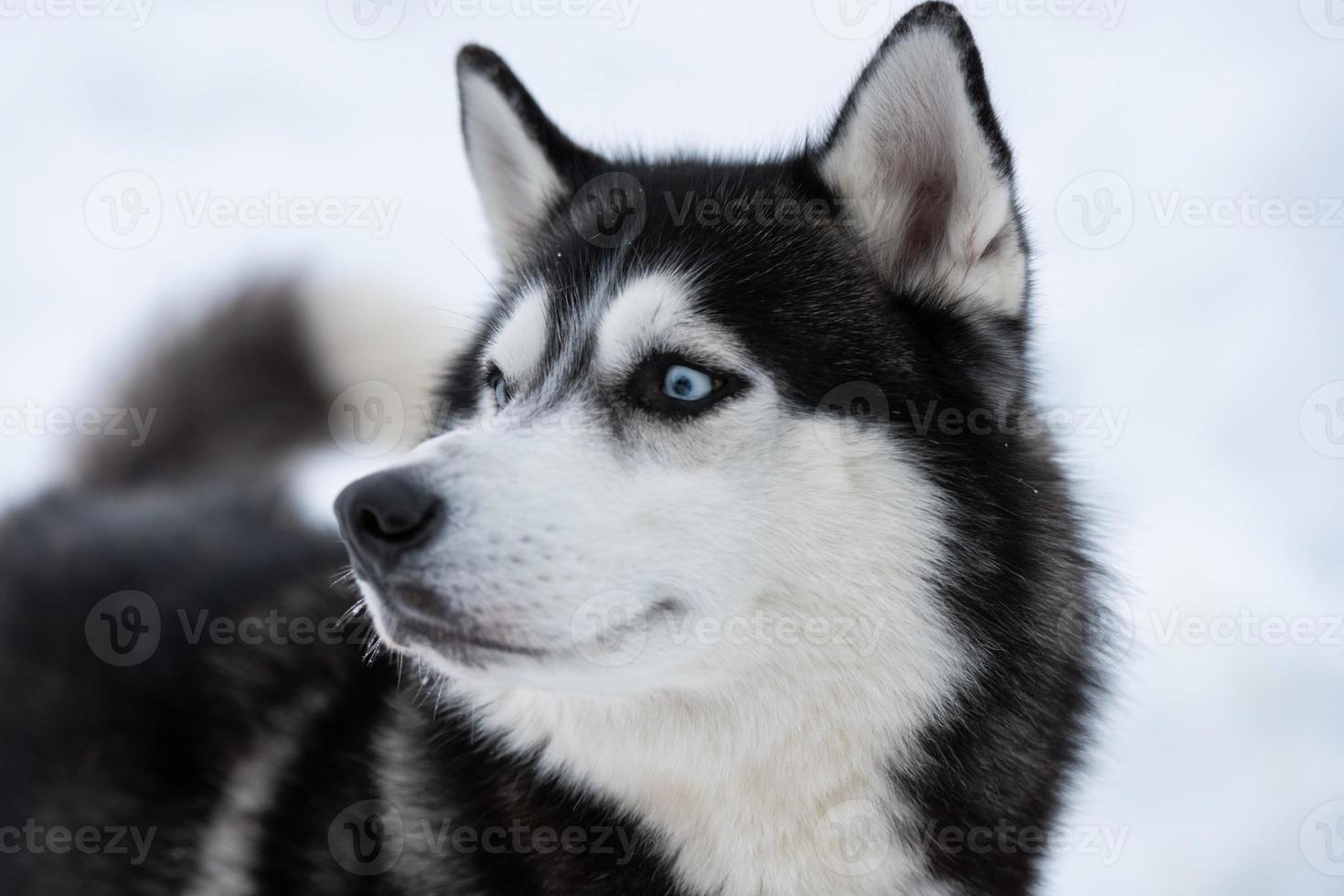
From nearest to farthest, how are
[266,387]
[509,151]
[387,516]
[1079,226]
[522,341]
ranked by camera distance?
[387,516] < [522,341] < [509,151] < [266,387] < [1079,226]

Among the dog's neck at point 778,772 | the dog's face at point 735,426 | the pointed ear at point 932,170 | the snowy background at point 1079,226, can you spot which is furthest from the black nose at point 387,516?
the snowy background at point 1079,226

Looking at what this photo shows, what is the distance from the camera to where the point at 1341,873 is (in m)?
2.47

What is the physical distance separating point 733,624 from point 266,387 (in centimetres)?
207

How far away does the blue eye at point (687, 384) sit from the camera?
1595 millimetres

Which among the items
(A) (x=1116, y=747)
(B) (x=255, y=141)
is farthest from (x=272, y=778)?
(B) (x=255, y=141)

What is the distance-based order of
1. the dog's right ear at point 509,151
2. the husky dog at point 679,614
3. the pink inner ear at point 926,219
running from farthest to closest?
the dog's right ear at point 509,151
the pink inner ear at point 926,219
the husky dog at point 679,614

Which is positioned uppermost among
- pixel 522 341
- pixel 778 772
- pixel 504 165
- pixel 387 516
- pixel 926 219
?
pixel 926 219

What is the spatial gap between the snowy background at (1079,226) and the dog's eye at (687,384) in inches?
29.5

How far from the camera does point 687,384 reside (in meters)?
1.61

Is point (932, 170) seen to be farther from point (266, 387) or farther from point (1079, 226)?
point (1079, 226)

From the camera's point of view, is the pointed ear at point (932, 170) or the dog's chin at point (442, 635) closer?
the dog's chin at point (442, 635)

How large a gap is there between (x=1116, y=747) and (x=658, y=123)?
3653mm

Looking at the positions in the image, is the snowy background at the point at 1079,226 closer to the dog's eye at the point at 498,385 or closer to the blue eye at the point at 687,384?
the blue eye at the point at 687,384

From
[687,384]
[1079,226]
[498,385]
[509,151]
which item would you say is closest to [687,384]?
[687,384]
